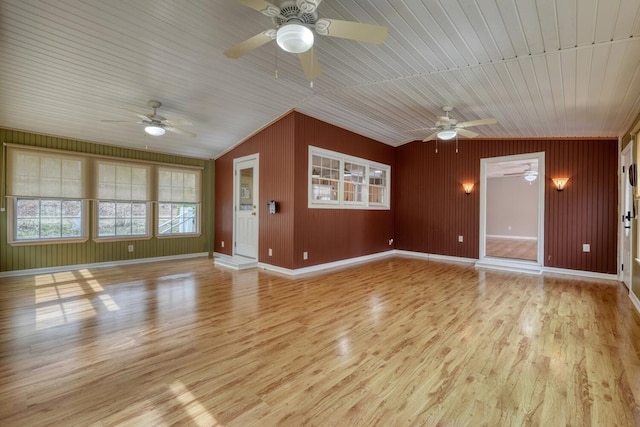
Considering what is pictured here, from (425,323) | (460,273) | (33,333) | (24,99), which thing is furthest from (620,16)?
(24,99)

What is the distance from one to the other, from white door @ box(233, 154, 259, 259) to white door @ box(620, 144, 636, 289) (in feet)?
20.8

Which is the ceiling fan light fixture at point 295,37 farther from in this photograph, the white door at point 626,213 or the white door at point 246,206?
the white door at point 626,213

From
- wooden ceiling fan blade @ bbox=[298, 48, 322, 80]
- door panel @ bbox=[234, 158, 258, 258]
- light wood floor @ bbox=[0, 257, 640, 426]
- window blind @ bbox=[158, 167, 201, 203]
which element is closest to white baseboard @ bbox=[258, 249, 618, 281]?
door panel @ bbox=[234, 158, 258, 258]

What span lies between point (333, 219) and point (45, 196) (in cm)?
534

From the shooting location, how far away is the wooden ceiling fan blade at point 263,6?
6.49 ft

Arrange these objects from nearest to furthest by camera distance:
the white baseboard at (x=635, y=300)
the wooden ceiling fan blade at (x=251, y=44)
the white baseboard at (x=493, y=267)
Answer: the wooden ceiling fan blade at (x=251, y=44) < the white baseboard at (x=635, y=300) < the white baseboard at (x=493, y=267)

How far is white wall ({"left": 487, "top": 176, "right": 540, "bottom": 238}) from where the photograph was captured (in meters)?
11.0

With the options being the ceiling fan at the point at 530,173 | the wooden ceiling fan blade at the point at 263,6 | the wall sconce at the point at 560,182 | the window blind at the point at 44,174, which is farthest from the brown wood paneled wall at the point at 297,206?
the ceiling fan at the point at 530,173

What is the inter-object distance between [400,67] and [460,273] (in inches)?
159

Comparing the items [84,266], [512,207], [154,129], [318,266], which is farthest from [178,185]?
[512,207]

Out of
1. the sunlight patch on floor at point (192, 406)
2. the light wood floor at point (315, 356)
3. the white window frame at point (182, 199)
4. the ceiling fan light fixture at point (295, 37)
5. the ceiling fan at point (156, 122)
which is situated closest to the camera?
the sunlight patch on floor at point (192, 406)

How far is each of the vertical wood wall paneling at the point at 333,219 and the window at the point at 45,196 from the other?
4.28 metres

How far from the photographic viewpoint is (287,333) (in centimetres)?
285

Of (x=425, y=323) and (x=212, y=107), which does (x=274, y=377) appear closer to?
(x=425, y=323)
